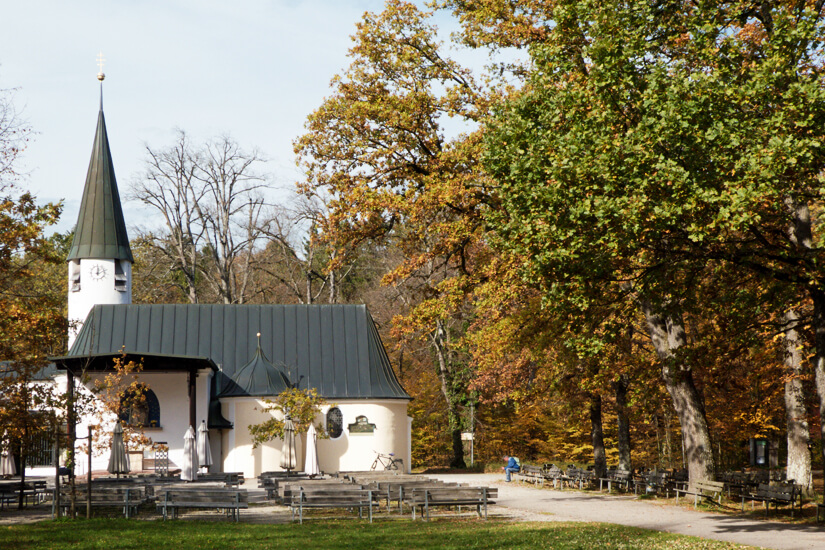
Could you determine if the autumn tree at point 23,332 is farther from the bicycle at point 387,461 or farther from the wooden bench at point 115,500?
the bicycle at point 387,461

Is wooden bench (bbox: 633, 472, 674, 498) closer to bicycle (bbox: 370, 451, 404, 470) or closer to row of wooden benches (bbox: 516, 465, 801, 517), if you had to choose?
row of wooden benches (bbox: 516, 465, 801, 517)

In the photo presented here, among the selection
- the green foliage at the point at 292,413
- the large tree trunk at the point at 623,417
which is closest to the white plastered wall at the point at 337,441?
the green foliage at the point at 292,413

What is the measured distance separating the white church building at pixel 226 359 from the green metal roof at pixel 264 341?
0.04 metres

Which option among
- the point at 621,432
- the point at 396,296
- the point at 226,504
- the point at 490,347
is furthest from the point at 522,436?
the point at 226,504

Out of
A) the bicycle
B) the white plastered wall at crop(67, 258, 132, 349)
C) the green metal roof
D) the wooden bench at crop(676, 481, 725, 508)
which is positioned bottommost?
the bicycle

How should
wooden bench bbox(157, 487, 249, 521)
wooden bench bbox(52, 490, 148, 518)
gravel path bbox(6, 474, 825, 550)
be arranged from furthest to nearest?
wooden bench bbox(52, 490, 148, 518), wooden bench bbox(157, 487, 249, 521), gravel path bbox(6, 474, 825, 550)

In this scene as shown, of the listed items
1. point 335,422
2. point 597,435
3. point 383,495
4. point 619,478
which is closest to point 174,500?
point 383,495

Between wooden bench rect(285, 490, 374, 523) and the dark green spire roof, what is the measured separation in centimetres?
2292

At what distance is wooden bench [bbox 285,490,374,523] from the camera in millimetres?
17188

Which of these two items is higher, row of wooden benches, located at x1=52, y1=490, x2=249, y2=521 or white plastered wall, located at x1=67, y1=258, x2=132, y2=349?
white plastered wall, located at x1=67, y1=258, x2=132, y2=349

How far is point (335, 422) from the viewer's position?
35.2 m

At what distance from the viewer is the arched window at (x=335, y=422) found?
115ft

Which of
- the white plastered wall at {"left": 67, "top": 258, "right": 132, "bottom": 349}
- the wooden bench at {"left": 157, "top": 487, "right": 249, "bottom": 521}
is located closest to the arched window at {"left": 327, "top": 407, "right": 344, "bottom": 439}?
the white plastered wall at {"left": 67, "top": 258, "right": 132, "bottom": 349}

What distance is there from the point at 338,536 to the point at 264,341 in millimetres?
23129
